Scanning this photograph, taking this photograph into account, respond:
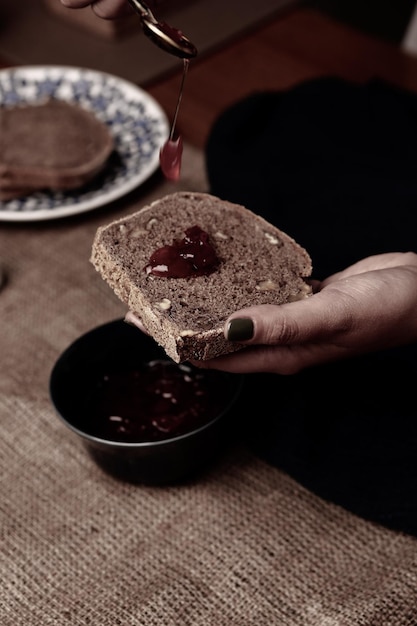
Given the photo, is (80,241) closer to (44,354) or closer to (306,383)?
(44,354)

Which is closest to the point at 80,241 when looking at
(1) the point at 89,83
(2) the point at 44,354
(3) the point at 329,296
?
(2) the point at 44,354

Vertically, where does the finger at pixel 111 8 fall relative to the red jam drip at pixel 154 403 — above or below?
above

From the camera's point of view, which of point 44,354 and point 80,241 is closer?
point 44,354

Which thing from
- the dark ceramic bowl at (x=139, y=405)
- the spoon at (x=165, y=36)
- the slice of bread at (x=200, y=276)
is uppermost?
the spoon at (x=165, y=36)

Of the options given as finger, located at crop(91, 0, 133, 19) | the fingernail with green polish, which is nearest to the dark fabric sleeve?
the fingernail with green polish

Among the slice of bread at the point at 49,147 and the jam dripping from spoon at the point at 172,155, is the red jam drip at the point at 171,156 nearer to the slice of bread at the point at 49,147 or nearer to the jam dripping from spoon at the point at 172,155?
the jam dripping from spoon at the point at 172,155

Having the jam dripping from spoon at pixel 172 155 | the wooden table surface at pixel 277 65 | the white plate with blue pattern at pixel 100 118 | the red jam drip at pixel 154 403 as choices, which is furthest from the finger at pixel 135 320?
the wooden table surface at pixel 277 65

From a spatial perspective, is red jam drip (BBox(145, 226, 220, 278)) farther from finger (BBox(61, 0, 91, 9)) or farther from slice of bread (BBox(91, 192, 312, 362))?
finger (BBox(61, 0, 91, 9))
